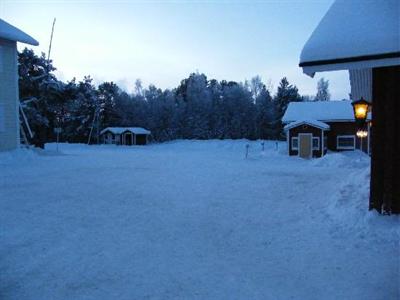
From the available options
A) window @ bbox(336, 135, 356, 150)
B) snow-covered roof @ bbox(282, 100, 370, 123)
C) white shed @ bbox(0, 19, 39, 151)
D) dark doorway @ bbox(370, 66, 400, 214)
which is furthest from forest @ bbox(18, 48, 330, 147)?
dark doorway @ bbox(370, 66, 400, 214)

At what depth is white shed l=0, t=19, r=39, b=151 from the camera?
66.8 ft

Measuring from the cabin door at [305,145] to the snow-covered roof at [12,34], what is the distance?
71.6 feet

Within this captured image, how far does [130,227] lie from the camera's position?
23.4ft

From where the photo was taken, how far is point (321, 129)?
98.0ft

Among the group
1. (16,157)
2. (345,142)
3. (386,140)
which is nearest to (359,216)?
(386,140)

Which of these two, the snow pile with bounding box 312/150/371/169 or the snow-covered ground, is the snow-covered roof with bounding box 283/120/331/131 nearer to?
the snow pile with bounding box 312/150/371/169

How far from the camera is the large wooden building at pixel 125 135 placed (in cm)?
5750

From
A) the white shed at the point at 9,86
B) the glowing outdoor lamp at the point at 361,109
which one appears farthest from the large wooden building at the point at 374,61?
the white shed at the point at 9,86

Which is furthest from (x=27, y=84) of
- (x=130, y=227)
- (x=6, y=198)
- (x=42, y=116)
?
(x=130, y=227)

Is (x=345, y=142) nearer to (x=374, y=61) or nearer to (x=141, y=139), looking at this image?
(x=374, y=61)

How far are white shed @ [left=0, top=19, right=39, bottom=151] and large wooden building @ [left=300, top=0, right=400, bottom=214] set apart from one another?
63.6 feet

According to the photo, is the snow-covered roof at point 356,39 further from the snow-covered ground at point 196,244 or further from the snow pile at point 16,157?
the snow pile at point 16,157

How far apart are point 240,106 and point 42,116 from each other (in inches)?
1602

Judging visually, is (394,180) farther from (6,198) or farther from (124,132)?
(124,132)
